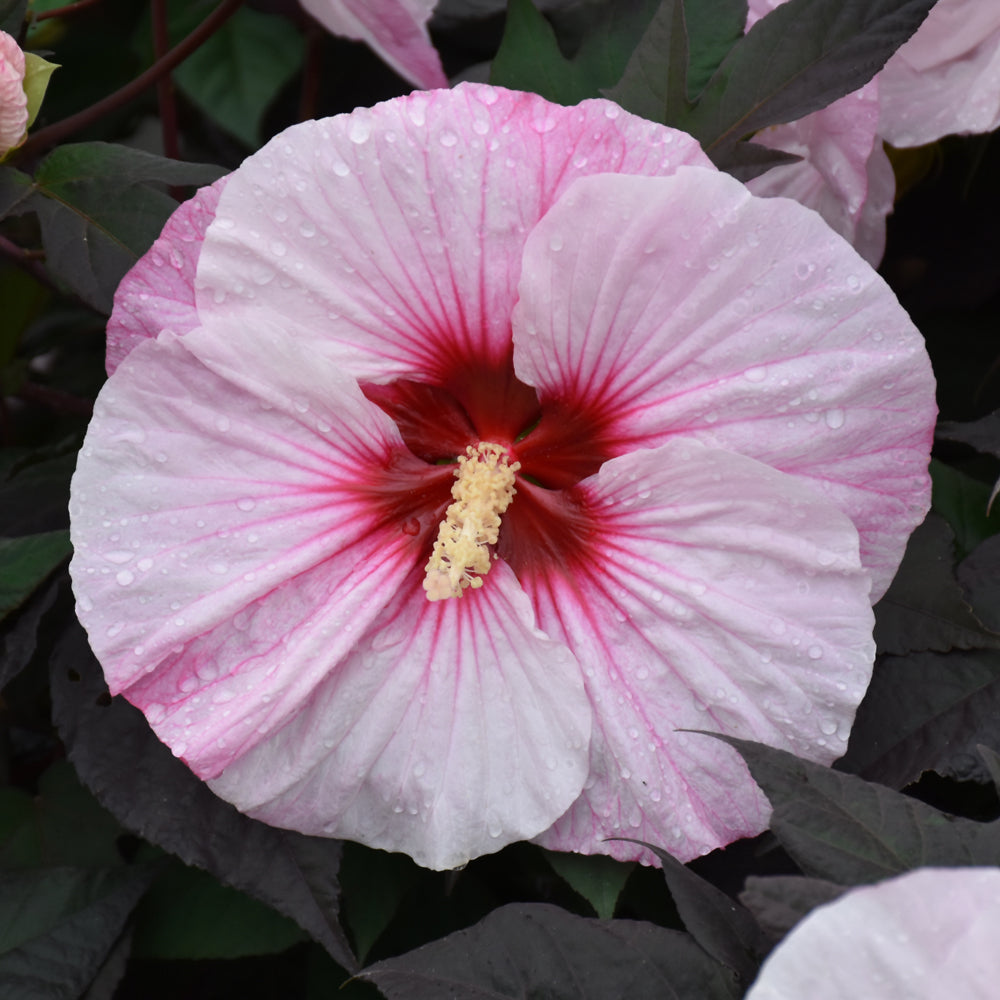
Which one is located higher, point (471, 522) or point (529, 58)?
point (529, 58)

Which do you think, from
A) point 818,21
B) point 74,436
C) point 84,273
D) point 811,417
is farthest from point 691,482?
point 74,436

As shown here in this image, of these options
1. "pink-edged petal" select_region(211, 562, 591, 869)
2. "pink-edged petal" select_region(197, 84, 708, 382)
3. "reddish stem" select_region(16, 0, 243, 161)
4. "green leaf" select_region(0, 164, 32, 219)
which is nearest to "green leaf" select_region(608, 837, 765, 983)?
"pink-edged petal" select_region(211, 562, 591, 869)

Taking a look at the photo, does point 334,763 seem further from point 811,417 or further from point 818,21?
point 818,21

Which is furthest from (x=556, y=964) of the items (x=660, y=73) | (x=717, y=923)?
(x=660, y=73)

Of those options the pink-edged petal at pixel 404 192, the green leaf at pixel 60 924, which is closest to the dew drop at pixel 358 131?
the pink-edged petal at pixel 404 192

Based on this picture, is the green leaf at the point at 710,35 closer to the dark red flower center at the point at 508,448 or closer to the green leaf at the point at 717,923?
the dark red flower center at the point at 508,448

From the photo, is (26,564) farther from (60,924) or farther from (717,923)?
(717,923)
